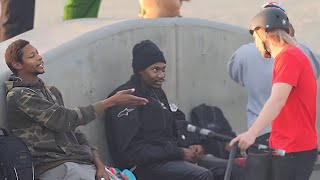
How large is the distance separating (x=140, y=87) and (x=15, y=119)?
1.17 m

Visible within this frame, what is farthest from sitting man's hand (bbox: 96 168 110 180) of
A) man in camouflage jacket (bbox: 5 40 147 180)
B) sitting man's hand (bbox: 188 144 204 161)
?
sitting man's hand (bbox: 188 144 204 161)

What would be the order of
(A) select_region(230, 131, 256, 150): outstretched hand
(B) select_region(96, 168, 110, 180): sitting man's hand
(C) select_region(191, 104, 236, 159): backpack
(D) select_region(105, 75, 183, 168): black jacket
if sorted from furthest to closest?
(C) select_region(191, 104, 236, 159): backpack < (D) select_region(105, 75, 183, 168): black jacket < (B) select_region(96, 168, 110, 180): sitting man's hand < (A) select_region(230, 131, 256, 150): outstretched hand

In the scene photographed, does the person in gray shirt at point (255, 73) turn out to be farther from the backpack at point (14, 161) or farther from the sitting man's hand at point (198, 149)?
the backpack at point (14, 161)

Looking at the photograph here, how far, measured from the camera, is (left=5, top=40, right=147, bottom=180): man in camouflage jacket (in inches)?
188

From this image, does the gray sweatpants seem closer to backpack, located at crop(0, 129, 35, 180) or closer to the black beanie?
backpack, located at crop(0, 129, 35, 180)

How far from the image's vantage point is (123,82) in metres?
6.09

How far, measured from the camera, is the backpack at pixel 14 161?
4.47 metres

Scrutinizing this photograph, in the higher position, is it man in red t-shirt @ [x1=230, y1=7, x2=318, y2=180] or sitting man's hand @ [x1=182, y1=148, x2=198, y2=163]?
man in red t-shirt @ [x1=230, y1=7, x2=318, y2=180]

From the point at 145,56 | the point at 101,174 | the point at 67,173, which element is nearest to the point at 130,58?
the point at 145,56

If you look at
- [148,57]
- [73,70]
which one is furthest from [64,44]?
[148,57]

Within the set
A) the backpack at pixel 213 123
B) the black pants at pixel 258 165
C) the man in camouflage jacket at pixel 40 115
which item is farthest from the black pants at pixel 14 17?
the black pants at pixel 258 165

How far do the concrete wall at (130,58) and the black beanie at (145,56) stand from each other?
25 centimetres

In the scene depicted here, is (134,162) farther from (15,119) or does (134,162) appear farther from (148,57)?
(15,119)

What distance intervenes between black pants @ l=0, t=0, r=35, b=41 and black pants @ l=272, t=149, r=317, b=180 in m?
3.10
